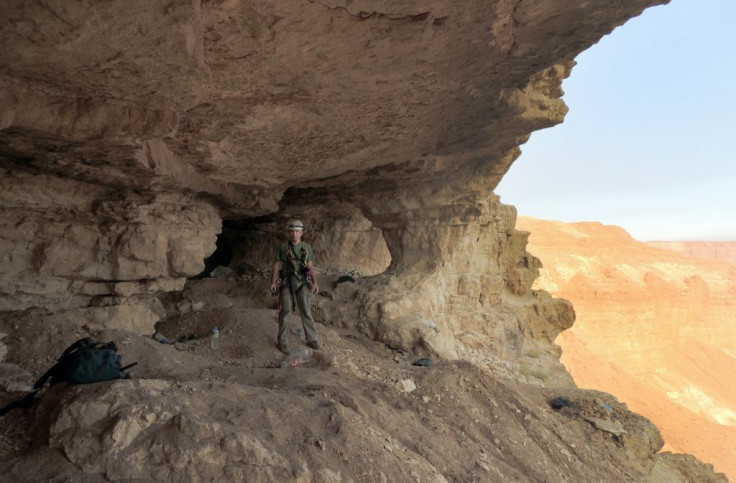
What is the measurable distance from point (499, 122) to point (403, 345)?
300 centimetres

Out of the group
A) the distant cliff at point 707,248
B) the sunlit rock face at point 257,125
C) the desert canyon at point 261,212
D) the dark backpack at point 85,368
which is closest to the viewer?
the desert canyon at point 261,212

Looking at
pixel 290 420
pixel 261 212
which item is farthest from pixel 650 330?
pixel 290 420

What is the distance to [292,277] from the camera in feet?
15.0

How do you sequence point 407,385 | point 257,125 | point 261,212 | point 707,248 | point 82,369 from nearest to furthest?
point 82,369 → point 407,385 → point 257,125 → point 261,212 → point 707,248

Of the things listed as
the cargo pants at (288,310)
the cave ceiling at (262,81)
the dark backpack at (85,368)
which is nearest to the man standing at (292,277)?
the cargo pants at (288,310)

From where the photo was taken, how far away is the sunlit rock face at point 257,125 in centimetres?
288

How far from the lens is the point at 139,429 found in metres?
2.08

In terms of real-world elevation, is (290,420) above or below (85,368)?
below

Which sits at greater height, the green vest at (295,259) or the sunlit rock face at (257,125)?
the sunlit rock face at (257,125)

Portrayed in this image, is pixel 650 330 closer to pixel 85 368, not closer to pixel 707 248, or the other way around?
pixel 85 368

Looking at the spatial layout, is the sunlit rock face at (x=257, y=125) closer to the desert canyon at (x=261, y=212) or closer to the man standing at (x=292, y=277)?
the desert canyon at (x=261, y=212)

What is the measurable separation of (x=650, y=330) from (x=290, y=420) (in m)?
28.5

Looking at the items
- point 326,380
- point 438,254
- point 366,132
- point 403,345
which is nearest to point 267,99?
point 366,132

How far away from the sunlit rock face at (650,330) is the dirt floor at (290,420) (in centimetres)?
1725
